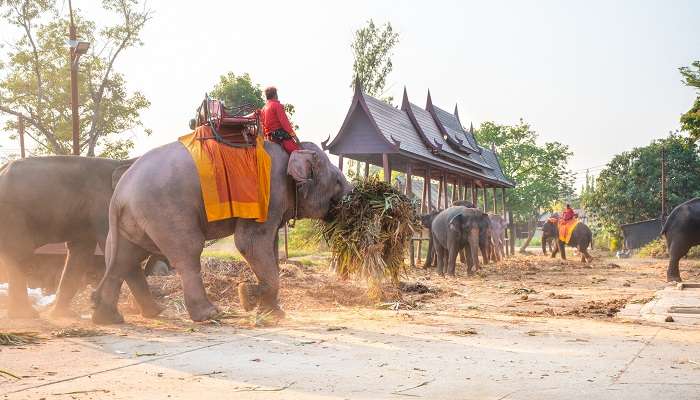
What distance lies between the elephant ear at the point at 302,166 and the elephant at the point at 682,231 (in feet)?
32.5

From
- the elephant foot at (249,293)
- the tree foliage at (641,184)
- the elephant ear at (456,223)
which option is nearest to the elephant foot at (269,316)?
the elephant foot at (249,293)

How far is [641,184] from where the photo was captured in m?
44.8

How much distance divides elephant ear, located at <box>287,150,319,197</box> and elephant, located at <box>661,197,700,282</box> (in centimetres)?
991

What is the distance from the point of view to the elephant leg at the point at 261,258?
8227mm

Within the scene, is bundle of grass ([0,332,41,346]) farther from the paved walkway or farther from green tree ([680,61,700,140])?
green tree ([680,61,700,140])

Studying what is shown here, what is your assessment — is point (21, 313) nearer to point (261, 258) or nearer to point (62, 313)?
point (62, 313)

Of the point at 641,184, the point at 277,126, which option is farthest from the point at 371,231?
the point at 641,184

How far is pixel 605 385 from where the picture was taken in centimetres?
447

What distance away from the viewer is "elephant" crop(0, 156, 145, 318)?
28.1 ft

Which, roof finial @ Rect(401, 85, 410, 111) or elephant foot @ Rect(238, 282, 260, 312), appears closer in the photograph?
elephant foot @ Rect(238, 282, 260, 312)

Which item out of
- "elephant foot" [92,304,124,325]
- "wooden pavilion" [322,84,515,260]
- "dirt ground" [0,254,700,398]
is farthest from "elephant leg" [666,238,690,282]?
"elephant foot" [92,304,124,325]

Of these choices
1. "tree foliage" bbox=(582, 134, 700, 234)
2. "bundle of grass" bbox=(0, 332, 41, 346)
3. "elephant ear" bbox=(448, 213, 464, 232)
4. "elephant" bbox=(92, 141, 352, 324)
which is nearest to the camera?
"bundle of grass" bbox=(0, 332, 41, 346)

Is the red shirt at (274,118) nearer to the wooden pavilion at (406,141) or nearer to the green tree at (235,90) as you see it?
the wooden pavilion at (406,141)

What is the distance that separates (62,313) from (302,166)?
132 inches
